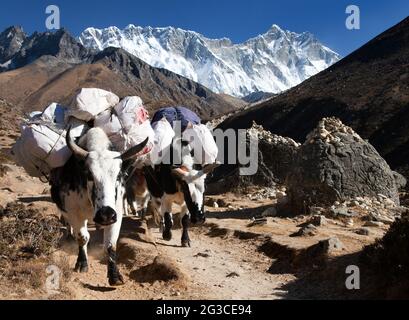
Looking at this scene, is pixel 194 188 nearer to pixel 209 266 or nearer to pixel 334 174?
pixel 209 266

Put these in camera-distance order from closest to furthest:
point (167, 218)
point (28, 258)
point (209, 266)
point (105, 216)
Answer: point (105, 216)
point (28, 258)
point (209, 266)
point (167, 218)

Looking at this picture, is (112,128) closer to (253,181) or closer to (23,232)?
(23,232)

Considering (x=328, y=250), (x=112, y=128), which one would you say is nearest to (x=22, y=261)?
(x=112, y=128)

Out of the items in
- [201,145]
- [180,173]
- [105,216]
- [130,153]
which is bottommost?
[105,216]

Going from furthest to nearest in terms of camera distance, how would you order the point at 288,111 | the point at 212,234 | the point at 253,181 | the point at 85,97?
the point at 288,111 < the point at 253,181 < the point at 212,234 < the point at 85,97

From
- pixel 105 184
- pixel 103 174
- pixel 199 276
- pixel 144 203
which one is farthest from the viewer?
pixel 144 203

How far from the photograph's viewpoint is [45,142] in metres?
6.84

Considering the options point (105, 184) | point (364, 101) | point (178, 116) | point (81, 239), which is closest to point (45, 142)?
point (81, 239)

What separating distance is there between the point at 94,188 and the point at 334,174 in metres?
8.96

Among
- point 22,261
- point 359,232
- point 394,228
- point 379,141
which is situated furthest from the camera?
point 379,141

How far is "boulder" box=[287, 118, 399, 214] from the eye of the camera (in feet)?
44.4

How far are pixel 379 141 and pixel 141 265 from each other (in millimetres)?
37079

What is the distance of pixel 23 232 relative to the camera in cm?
747

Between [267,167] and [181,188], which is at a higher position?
[267,167]
